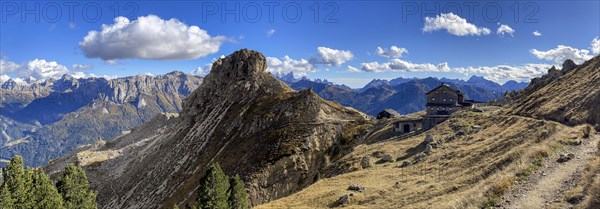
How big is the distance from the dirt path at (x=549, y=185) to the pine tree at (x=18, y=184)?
60122 mm

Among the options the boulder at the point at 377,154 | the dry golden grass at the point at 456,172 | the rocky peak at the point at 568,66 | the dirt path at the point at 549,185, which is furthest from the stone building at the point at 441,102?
the dirt path at the point at 549,185

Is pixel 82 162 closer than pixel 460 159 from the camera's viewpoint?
No

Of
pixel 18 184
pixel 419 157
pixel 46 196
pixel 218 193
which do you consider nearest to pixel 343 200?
pixel 218 193

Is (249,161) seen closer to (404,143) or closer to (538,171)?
(404,143)

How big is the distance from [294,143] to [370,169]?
1195 inches

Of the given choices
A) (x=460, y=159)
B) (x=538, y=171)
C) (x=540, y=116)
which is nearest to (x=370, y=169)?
(x=460, y=159)

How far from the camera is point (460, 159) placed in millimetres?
52344

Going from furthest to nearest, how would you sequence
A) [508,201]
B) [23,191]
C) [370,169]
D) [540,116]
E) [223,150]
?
[223,150]
[540,116]
[370,169]
[23,191]
[508,201]

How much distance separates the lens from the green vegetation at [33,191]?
55.2 m

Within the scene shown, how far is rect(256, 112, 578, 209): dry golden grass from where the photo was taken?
40.0 m

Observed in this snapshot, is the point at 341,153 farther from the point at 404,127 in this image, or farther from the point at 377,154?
the point at 377,154

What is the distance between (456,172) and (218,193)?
30567 millimetres

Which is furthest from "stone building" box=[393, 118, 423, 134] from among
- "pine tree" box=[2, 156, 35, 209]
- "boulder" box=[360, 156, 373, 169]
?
"pine tree" box=[2, 156, 35, 209]

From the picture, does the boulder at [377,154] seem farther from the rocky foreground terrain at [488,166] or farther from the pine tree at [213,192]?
the pine tree at [213,192]
